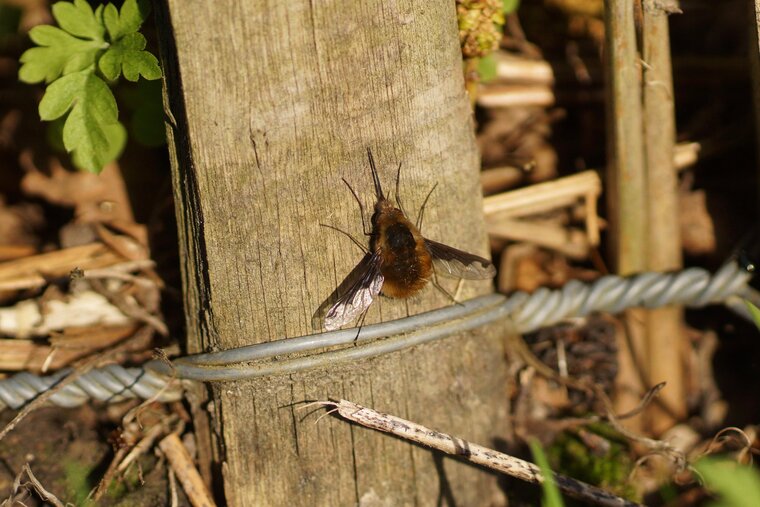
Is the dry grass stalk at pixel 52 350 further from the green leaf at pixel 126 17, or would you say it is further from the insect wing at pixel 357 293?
the green leaf at pixel 126 17

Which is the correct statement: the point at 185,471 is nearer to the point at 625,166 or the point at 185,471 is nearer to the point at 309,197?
the point at 309,197

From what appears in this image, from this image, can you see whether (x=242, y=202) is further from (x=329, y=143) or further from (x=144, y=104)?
(x=144, y=104)

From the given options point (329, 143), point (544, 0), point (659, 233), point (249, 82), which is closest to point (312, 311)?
point (329, 143)

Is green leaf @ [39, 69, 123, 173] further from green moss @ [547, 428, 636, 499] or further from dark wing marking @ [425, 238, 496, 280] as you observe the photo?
green moss @ [547, 428, 636, 499]

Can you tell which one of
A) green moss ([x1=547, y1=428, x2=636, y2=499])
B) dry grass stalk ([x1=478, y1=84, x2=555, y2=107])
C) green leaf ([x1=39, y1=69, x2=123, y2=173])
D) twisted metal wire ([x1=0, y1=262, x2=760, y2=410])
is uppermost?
green leaf ([x1=39, y1=69, x2=123, y2=173])

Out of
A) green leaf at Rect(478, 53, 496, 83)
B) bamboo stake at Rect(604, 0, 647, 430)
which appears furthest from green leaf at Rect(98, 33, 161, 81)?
Result: bamboo stake at Rect(604, 0, 647, 430)
